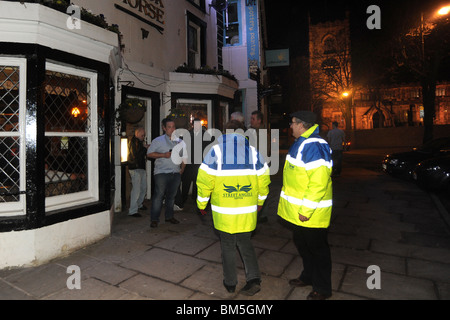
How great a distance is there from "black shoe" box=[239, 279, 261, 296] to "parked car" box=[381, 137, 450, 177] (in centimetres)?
959

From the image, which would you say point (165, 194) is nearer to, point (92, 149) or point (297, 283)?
point (92, 149)

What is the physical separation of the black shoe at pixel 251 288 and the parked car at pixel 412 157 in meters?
9.59

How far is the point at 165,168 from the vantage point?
18.6ft

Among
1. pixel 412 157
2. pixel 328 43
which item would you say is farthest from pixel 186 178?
pixel 328 43

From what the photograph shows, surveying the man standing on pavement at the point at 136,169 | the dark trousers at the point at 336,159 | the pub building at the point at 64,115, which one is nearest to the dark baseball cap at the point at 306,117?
the pub building at the point at 64,115

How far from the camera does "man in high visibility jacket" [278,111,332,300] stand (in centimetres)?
291

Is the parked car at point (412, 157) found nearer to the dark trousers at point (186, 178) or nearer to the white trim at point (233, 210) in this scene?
the dark trousers at point (186, 178)

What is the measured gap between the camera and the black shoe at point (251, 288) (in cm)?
321

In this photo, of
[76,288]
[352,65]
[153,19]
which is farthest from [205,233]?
[352,65]

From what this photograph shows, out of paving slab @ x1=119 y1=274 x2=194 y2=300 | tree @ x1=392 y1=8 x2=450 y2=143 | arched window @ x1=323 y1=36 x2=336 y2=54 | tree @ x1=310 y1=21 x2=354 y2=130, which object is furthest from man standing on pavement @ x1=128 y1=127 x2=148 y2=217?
arched window @ x1=323 y1=36 x2=336 y2=54

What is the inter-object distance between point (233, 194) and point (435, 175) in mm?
7774

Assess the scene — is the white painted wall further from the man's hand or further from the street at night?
the man's hand
